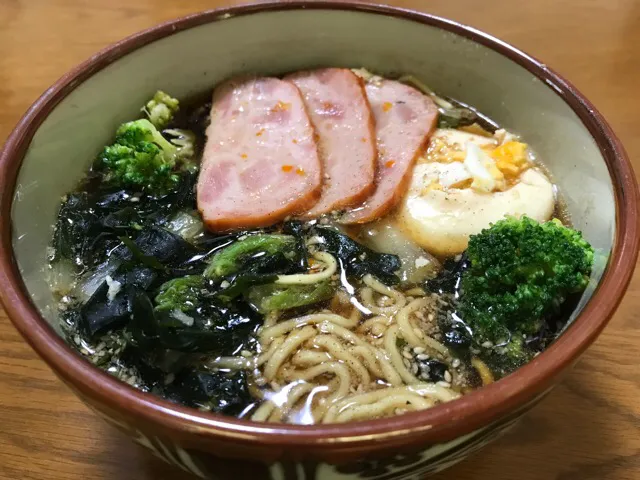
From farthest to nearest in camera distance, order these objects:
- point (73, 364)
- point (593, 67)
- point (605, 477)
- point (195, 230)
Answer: point (593, 67), point (195, 230), point (605, 477), point (73, 364)

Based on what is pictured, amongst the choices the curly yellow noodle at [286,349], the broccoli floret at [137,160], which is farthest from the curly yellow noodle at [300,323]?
the broccoli floret at [137,160]

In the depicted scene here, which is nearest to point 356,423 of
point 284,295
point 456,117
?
point 284,295

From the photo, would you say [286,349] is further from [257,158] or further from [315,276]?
[257,158]

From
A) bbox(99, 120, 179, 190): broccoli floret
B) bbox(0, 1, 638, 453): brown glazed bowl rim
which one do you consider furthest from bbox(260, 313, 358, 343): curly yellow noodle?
bbox(99, 120, 179, 190): broccoli floret

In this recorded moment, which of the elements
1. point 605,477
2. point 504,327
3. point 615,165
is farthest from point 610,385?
point 615,165

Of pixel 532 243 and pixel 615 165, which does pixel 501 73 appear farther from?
pixel 532 243

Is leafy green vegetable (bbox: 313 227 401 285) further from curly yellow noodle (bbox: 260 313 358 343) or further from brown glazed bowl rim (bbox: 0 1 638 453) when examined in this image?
brown glazed bowl rim (bbox: 0 1 638 453)

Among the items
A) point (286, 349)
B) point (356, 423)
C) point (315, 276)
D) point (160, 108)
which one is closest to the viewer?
point (356, 423)
